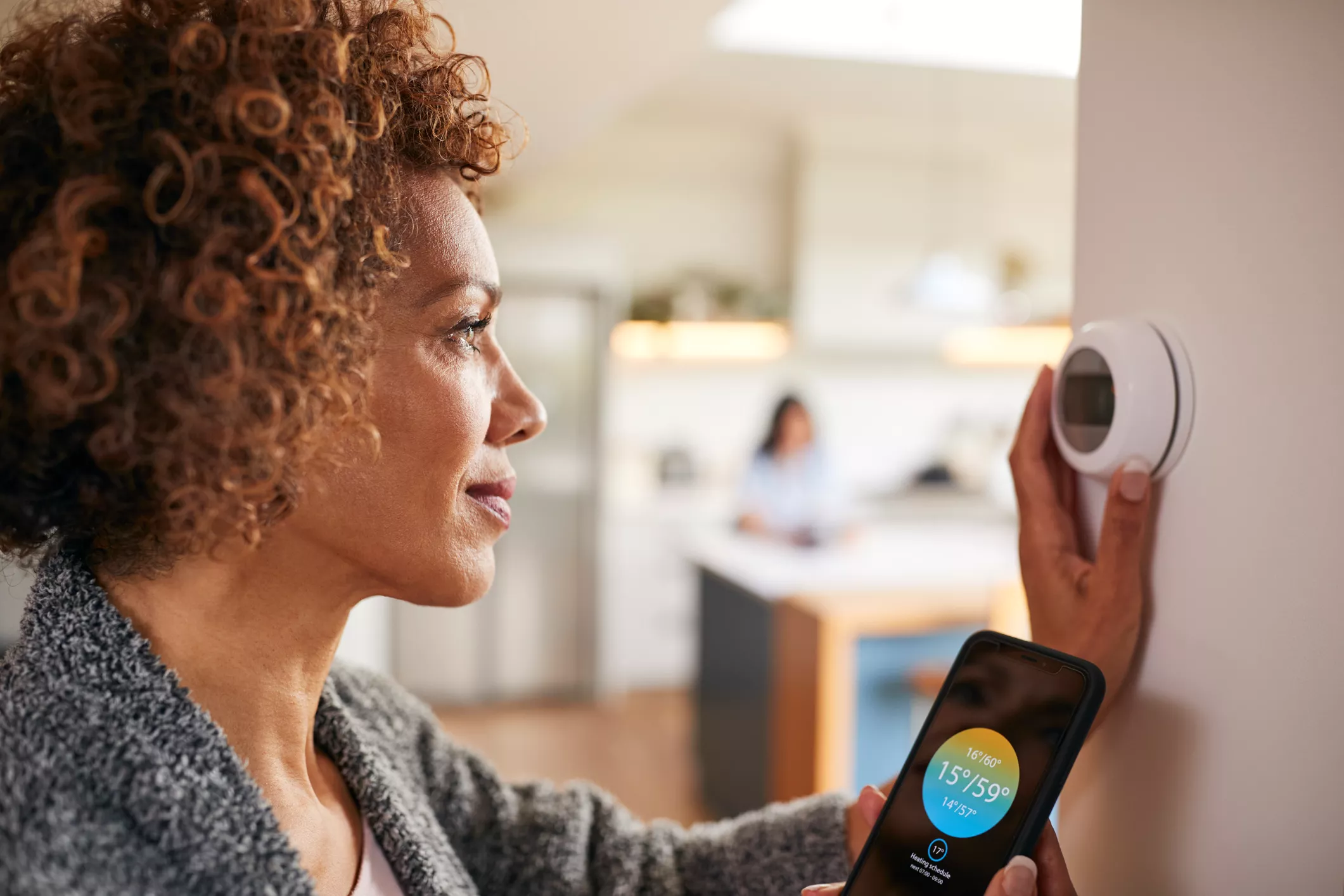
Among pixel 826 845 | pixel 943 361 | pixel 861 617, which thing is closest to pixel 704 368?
pixel 943 361

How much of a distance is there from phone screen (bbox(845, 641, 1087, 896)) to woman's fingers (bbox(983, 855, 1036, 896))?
0.9 inches

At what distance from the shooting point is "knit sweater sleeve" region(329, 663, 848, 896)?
869 mm

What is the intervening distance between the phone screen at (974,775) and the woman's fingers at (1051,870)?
4 cm

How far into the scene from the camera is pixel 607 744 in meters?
3.89

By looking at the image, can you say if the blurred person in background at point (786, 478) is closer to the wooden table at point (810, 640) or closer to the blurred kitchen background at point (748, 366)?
the blurred kitchen background at point (748, 366)

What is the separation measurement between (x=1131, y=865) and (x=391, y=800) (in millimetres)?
561

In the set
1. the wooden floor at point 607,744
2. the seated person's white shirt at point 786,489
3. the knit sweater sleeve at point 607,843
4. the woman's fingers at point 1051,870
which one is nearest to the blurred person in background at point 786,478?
the seated person's white shirt at point 786,489

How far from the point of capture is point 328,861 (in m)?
0.75

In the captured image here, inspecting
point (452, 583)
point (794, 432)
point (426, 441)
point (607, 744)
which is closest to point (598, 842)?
point (452, 583)

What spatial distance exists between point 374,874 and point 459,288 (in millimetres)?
466

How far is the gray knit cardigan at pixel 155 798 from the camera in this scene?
0.55 metres

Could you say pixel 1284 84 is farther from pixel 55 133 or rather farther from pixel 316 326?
pixel 55 133

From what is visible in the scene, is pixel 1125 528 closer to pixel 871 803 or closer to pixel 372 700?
pixel 871 803

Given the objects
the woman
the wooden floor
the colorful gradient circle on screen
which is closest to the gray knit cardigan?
the woman
